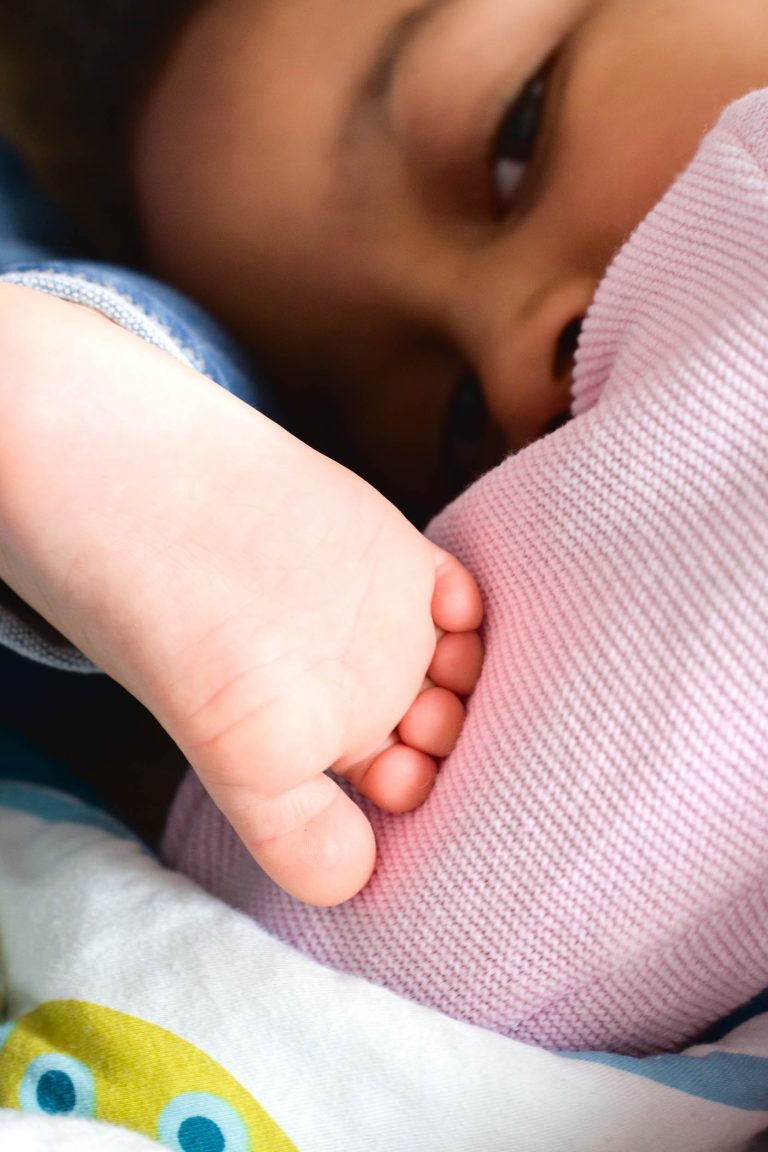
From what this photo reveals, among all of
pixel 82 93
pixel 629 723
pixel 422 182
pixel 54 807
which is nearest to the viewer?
pixel 629 723

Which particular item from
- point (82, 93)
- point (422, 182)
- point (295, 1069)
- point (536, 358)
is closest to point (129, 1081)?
point (295, 1069)

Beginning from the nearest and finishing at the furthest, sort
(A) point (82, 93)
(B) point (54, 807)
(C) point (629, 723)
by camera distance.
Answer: (C) point (629, 723) < (B) point (54, 807) < (A) point (82, 93)

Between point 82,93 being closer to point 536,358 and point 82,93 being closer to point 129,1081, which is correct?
point 536,358

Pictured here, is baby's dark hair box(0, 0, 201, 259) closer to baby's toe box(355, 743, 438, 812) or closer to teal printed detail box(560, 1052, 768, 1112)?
baby's toe box(355, 743, 438, 812)

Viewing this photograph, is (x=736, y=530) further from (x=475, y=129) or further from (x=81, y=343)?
(x=475, y=129)

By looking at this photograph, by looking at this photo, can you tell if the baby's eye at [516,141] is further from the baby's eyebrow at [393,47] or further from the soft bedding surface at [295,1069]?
the soft bedding surface at [295,1069]

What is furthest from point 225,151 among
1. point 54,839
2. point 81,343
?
point 54,839

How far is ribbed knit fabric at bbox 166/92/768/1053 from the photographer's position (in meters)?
0.36

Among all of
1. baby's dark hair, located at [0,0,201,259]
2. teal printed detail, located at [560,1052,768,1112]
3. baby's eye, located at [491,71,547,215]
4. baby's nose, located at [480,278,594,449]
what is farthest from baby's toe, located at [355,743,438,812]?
baby's dark hair, located at [0,0,201,259]

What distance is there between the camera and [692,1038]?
413 millimetres

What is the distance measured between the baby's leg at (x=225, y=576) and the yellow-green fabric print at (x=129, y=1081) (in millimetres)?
76

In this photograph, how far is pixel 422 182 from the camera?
0.65 m

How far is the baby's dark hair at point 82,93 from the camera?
0.91m

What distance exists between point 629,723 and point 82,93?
877 millimetres
